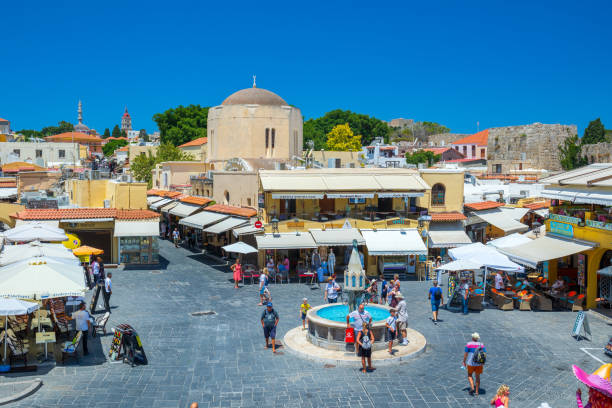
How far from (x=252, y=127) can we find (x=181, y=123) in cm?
4176

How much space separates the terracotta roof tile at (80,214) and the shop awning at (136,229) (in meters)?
0.37

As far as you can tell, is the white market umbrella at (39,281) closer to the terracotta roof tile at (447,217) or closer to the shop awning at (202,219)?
the shop awning at (202,219)

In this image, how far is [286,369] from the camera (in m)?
13.1

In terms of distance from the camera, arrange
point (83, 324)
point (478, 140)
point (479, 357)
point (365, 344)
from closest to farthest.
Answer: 1. point (479, 357)
2. point (365, 344)
3. point (83, 324)
4. point (478, 140)

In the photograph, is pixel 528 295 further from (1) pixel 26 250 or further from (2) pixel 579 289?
(1) pixel 26 250

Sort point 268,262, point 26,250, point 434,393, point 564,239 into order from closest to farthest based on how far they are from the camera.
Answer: point 434,393 → point 26,250 → point 564,239 → point 268,262

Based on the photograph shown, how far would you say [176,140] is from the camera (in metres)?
76.7

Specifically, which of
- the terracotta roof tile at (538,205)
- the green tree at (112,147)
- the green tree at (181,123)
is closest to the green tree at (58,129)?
the green tree at (112,147)

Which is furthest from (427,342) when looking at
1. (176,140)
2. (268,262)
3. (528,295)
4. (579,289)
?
(176,140)

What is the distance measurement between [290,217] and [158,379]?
587 inches

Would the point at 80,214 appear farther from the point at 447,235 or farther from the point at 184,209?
the point at 447,235

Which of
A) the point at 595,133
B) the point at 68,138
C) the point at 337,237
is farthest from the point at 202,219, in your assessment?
the point at 68,138

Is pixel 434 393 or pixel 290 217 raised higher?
pixel 290 217

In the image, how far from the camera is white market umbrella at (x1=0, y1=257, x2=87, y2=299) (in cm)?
1294
